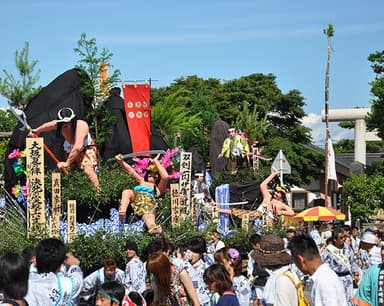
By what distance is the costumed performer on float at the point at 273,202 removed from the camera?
67.8ft

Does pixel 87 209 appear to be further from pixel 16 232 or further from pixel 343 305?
pixel 343 305

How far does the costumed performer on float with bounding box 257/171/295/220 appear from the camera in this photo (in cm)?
2066

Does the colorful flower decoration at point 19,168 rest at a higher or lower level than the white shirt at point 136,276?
higher

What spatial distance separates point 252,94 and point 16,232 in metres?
30.8

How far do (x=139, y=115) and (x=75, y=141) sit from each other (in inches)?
89.1

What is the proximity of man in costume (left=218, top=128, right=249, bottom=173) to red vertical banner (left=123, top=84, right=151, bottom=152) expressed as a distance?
650 centimetres

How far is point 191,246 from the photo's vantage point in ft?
33.7

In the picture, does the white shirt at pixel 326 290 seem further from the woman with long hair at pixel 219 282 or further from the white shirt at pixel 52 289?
the white shirt at pixel 52 289

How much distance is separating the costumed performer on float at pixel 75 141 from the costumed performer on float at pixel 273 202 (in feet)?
19.7

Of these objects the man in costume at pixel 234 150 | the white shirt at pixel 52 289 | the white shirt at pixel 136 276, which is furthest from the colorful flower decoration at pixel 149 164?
the white shirt at pixel 52 289

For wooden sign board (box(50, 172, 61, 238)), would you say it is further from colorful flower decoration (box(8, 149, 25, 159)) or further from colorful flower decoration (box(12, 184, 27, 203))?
colorful flower decoration (box(8, 149, 25, 159))

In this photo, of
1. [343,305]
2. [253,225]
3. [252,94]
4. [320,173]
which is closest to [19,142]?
[253,225]

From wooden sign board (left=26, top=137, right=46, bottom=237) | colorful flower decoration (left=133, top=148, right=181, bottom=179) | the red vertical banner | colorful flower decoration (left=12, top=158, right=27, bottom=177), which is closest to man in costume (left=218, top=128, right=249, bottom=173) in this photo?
the red vertical banner

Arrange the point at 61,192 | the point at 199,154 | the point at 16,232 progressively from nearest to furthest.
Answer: the point at 16,232 → the point at 61,192 → the point at 199,154
